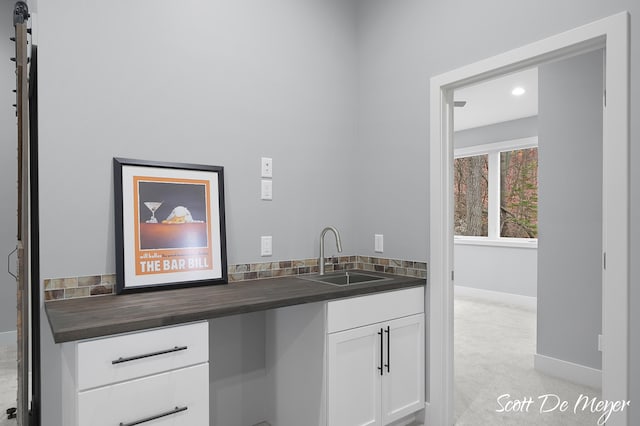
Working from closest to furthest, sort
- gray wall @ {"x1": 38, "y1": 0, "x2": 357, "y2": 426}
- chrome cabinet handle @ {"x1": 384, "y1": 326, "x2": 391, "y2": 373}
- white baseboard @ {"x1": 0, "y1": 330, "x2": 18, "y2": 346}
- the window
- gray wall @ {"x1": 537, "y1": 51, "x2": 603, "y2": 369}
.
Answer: gray wall @ {"x1": 38, "y1": 0, "x2": 357, "y2": 426}
chrome cabinet handle @ {"x1": 384, "y1": 326, "x2": 391, "y2": 373}
white baseboard @ {"x1": 0, "y1": 330, "x2": 18, "y2": 346}
gray wall @ {"x1": 537, "y1": 51, "x2": 603, "y2": 369}
the window

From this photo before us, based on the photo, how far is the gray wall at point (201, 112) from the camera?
5.82ft

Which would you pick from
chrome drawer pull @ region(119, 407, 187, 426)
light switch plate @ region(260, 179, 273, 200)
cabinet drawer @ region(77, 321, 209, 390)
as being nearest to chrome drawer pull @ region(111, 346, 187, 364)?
cabinet drawer @ region(77, 321, 209, 390)

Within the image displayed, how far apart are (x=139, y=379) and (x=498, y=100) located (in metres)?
4.98

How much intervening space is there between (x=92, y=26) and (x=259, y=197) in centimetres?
115

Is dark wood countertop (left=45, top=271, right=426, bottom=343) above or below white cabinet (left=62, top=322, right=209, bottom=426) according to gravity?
above

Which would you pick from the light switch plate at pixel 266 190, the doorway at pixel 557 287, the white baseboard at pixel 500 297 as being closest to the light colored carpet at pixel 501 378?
the doorway at pixel 557 287

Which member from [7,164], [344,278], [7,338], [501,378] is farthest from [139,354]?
[501,378]

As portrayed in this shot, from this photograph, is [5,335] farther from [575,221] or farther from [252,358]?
[575,221]

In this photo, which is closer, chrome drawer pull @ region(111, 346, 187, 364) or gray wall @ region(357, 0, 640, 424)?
chrome drawer pull @ region(111, 346, 187, 364)

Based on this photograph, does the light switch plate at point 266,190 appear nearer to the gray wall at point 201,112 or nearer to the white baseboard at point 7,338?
the gray wall at point 201,112

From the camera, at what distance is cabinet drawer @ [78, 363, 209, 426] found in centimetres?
131

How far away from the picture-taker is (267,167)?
2.41 meters

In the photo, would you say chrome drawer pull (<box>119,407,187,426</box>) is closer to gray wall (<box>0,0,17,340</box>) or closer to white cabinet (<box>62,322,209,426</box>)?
white cabinet (<box>62,322,209,426</box>)

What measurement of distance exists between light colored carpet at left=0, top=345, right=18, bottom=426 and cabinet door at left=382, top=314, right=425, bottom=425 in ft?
6.32
